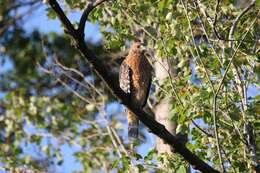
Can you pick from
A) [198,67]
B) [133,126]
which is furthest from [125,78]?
[198,67]

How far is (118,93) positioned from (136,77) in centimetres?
213

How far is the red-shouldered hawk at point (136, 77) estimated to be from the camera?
6.01 m

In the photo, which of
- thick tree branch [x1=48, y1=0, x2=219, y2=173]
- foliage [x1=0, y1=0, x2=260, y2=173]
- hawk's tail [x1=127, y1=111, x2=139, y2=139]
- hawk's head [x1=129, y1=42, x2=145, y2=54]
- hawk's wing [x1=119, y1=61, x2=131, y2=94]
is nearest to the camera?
thick tree branch [x1=48, y1=0, x2=219, y2=173]

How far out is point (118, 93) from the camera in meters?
4.14

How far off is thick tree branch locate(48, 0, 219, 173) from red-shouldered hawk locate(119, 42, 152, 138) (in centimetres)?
164

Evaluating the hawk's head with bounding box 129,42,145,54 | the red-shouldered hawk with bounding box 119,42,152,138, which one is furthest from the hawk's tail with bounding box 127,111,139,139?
the hawk's head with bounding box 129,42,145,54

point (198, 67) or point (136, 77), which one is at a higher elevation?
point (136, 77)

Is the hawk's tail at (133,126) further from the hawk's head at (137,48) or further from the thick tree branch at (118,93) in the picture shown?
the thick tree branch at (118,93)

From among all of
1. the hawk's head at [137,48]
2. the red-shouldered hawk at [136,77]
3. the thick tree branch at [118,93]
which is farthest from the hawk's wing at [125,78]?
the thick tree branch at [118,93]

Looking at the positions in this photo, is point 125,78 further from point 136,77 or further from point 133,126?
point 133,126

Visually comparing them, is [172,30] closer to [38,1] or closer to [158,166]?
[158,166]

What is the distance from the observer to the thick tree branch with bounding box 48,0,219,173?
3838mm

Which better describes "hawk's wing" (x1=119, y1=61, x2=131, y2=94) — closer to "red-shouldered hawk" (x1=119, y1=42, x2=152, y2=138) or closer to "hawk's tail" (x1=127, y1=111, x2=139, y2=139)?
"red-shouldered hawk" (x1=119, y1=42, x2=152, y2=138)

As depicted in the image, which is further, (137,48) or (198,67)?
(137,48)
